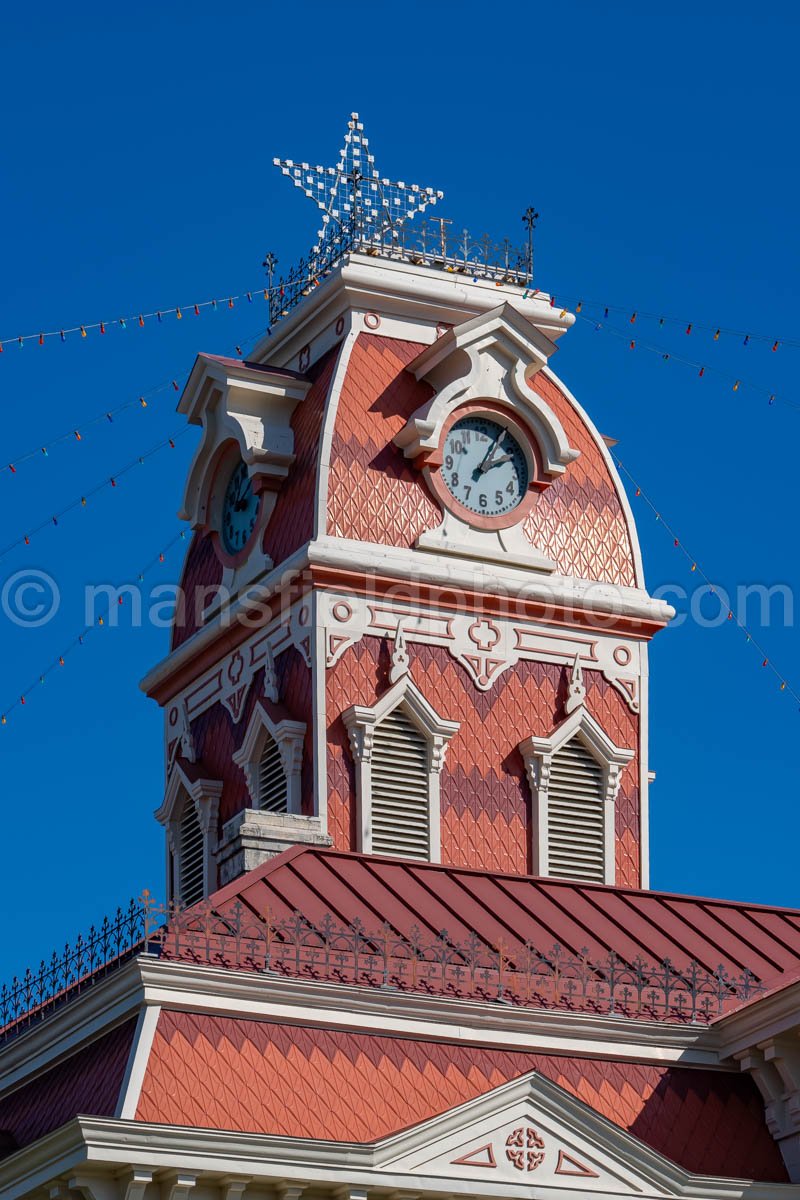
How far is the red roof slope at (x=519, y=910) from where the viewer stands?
30594 millimetres

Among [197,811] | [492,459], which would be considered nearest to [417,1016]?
[197,811]

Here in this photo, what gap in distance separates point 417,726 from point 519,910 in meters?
5.62

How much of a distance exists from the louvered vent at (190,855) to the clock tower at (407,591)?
0.05 m

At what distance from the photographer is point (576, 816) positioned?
3800 cm

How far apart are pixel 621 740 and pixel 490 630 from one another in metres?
2.47

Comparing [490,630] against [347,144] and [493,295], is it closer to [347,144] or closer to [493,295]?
[493,295]

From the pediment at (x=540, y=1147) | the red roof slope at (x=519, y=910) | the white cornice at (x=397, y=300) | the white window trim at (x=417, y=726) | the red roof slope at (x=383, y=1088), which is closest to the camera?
the red roof slope at (x=383, y=1088)

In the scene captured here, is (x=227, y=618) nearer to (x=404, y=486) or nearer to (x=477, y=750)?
(x=404, y=486)

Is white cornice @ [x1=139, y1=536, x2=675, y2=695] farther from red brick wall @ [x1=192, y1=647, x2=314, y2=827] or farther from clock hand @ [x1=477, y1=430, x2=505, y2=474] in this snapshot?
clock hand @ [x1=477, y1=430, x2=505, y2=474]

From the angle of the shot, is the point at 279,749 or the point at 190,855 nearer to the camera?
the point at 279,749

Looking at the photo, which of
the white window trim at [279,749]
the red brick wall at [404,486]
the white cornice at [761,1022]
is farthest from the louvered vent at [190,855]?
the white cornice at [761,1022]

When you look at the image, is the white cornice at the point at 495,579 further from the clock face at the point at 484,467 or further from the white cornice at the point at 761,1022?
the white cornice at the point at 761,1022

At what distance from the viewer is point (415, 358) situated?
39.2m

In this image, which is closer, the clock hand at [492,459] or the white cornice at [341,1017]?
the white cornice at [341,1017]
